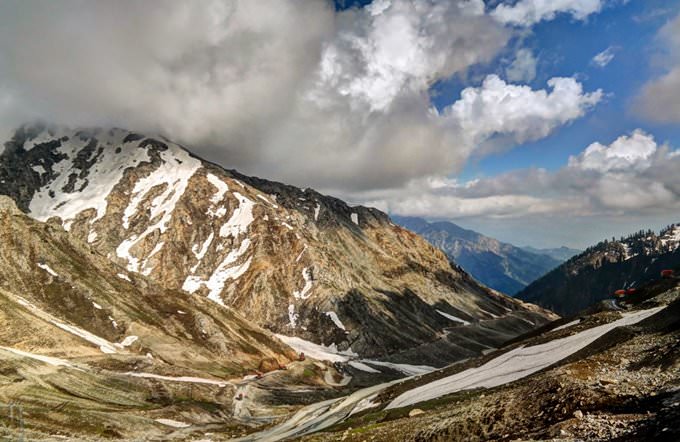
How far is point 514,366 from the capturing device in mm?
69438

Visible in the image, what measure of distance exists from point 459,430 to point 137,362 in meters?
111

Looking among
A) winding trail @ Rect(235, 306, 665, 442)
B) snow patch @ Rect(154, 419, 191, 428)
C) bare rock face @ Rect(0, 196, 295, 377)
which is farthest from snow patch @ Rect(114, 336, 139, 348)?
winding trail @ Rect(235, 306, 665, 442)

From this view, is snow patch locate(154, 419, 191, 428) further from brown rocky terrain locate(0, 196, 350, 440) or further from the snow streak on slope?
the snow streak on slope

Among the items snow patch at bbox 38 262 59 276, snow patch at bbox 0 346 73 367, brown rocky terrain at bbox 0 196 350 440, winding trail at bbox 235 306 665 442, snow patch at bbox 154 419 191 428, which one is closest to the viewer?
winding trail at bbox 235 306 665 442

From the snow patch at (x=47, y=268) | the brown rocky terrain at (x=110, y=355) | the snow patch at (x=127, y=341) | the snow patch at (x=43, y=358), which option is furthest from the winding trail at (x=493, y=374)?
the snow patch at (x=47, y=268)

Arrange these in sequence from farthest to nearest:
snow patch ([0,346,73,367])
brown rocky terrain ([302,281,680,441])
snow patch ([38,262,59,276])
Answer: snow patch ([38,262,59,276])
snow patch ([0,346,73,367])
brown rocky terrain ([302,281,680,441])

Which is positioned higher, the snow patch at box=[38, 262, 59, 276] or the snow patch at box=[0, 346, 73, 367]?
the snow patch at box=[38, 262, 59, 276]

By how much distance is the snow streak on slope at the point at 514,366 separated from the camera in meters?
64.5

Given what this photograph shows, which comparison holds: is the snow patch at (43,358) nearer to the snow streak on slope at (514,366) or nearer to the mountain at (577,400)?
the mountain at (577,400)

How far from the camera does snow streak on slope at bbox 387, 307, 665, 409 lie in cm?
6450

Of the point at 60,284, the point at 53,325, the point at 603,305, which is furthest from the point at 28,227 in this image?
the point at 603,305

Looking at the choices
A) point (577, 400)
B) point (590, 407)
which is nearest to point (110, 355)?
point (577, 400)

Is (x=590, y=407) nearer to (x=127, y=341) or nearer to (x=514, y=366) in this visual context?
(x=514, y=366)

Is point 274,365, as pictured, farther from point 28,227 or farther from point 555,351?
point 555,351
